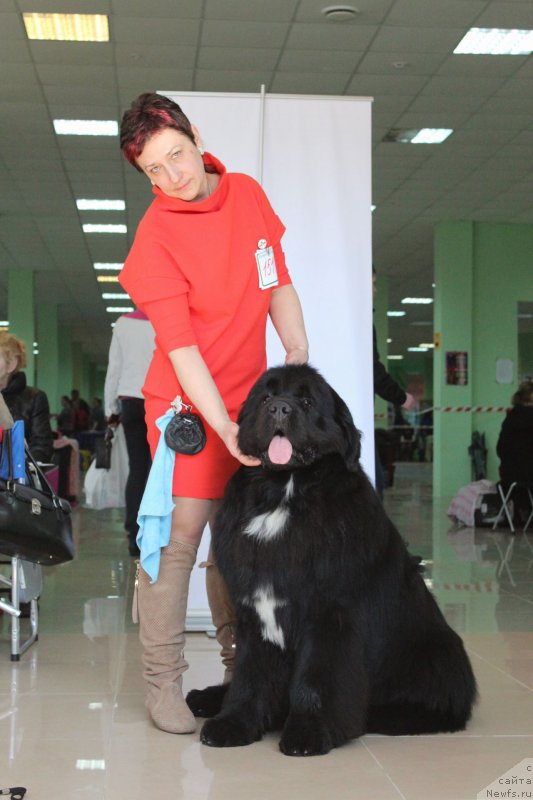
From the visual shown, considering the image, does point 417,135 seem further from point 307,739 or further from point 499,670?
point 307,739

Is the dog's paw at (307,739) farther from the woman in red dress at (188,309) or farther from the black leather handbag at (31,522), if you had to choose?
the black leather handbag at (31,522)

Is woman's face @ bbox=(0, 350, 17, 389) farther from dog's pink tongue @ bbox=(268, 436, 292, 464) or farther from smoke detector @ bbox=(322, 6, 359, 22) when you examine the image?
smoke detector @ bbox=(322, 6, 359, 22)

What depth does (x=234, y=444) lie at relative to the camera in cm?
245

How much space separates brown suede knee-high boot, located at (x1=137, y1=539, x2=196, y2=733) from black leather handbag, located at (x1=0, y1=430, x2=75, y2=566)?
2.89 feet

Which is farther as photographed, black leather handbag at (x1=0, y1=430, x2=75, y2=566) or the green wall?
the green wall

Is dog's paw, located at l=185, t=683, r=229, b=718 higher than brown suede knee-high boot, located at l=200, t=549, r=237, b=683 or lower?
lower

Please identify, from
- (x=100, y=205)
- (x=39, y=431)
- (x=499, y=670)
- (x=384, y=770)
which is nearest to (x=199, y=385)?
(x=384, y=770)

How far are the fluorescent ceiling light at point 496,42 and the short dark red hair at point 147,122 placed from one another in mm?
5641

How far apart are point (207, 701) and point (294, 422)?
1.01 meters

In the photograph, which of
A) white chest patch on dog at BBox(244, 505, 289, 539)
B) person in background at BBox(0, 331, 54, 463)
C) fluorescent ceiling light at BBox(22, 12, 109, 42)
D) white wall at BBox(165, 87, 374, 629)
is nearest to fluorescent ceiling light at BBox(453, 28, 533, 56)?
fluorescent ceiling light at BBox(22, 12, 109, 42)

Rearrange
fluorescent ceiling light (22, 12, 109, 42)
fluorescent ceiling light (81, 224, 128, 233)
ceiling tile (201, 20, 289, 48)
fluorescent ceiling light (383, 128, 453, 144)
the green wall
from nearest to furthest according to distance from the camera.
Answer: fluorescent ceiling light (22, 12, 109, 42) < ceiling tile (201, 20, 289, 48) < fluorescent ceiling light (383, 128, 453, 144) < the green wall < fluorescent ceiling light (81, 224, 128, 233)

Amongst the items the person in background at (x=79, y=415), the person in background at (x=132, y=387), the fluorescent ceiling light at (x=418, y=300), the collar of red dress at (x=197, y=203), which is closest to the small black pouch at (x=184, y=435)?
the collar of red dress at (x=197, y=203)

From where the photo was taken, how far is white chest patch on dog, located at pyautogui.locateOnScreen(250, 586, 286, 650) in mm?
2473

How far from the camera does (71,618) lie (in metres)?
4.66
